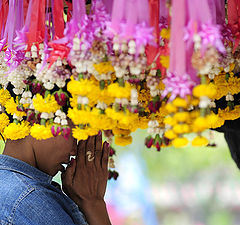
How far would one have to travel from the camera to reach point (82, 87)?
908 millimetres

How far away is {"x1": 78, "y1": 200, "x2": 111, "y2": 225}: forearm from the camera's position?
133 centimetres

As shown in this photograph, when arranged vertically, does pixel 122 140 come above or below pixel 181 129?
below

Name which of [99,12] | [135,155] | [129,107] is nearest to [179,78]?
[129,107]

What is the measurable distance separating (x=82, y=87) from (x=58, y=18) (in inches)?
9.7

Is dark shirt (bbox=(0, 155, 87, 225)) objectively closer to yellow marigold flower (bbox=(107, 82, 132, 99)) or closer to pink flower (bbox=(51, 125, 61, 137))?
pink flower (bbox=(51, 125, 61, 137))

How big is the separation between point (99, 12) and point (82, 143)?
1.90 ft

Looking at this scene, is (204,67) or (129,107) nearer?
(204,67)

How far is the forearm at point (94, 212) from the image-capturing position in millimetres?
1333

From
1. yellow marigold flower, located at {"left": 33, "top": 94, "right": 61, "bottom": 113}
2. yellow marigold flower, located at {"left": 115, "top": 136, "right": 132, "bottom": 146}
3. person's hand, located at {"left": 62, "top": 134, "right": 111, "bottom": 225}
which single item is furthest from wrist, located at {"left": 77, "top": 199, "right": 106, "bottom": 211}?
yellow marigold flower, located at {"left": 33, "top": 94, "right": 61, "bottom": 113}

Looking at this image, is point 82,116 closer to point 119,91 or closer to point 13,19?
point 119,91

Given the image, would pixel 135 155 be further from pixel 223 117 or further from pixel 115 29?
pixel 115 29

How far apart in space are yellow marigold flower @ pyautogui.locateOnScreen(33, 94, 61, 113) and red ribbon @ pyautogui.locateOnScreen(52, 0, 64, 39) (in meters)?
0.16

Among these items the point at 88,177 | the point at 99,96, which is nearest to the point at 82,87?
the point at 99,96

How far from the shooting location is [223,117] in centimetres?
113
